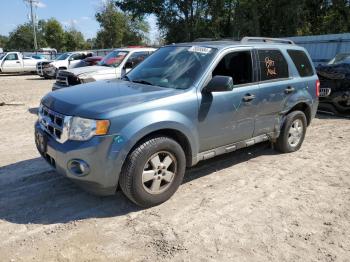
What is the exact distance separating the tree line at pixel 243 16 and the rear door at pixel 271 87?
20471mm

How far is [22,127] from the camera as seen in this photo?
26.0 ft

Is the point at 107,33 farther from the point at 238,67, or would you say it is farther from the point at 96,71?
the point at 238,67

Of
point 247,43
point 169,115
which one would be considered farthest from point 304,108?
point 169,115

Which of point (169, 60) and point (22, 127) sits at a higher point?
point (169, 60)

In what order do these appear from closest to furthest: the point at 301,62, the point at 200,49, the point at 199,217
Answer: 1. the point at 199,217
2. the point at 200,49
3. the point at 301,62

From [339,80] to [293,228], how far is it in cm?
628

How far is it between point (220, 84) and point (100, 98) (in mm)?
1374

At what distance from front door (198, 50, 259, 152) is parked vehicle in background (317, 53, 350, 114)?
4782 mm

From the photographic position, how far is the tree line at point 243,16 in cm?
2864

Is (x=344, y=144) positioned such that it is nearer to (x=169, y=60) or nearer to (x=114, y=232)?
(x=169, y=60)

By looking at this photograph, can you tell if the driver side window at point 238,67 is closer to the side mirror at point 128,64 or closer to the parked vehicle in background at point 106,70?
the parked vehicle in background at point 106,70

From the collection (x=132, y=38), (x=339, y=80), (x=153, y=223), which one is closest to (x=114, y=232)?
Answer: (x=153, y=223)

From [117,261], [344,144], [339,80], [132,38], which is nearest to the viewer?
[117,261]

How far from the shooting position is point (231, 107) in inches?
182
